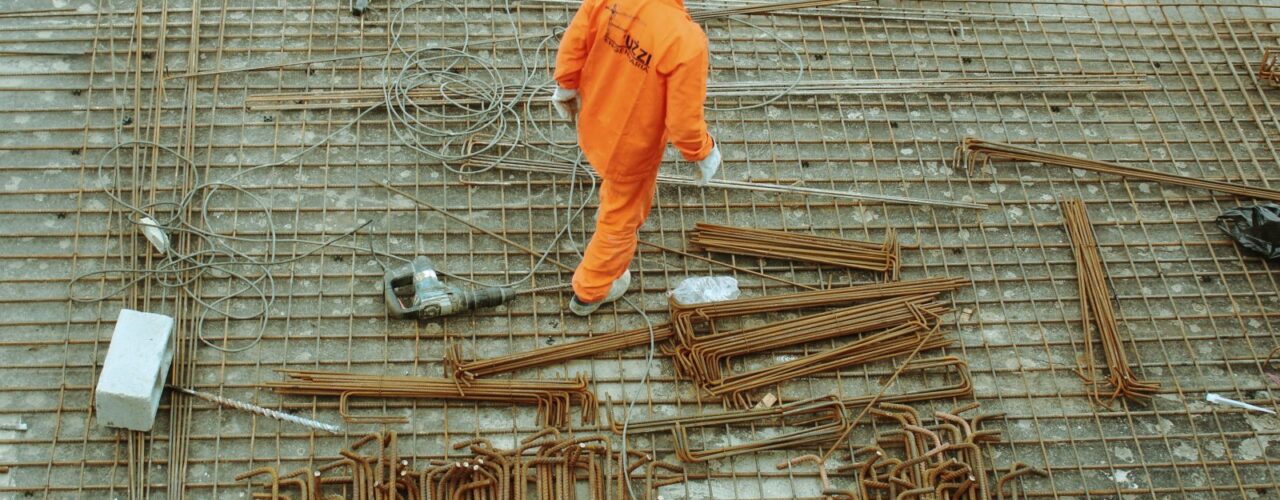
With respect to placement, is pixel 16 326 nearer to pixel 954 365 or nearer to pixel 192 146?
pixel 192 146

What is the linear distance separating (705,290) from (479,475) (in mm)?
1540

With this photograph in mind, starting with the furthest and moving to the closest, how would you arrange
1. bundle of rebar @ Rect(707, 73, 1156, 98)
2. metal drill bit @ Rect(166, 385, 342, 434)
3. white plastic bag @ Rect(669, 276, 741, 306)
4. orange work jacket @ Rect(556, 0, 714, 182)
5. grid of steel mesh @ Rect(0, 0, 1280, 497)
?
bundle of rebar @ Rect(707, 73, 1156, 98) → white plastic bag @ Rect(669, 276, 741, 306) → grid of steel mesh @ Rect(0, 0, 1280, 497) → metal drill bit @ Rect(166, 385, 342, 434) → orange work jacket @ Rect(556, 0, 714, 182)

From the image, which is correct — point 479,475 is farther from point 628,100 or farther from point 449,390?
point 628,100


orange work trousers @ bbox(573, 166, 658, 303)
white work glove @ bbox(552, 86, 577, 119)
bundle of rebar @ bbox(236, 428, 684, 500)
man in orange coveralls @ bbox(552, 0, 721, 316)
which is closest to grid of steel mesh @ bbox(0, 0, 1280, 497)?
bundle of rebar @ bbox(236, 428, 684, 500)

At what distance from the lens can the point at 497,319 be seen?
575cm

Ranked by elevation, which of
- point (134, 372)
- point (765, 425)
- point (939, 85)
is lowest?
point (765, 425)

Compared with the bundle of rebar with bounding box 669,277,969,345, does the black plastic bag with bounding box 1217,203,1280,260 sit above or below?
above

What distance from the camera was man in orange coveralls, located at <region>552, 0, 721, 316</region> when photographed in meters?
4.61

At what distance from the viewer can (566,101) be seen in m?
5.30

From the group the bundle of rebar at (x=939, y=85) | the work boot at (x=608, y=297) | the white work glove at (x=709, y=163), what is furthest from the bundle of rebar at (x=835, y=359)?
the bundle of rebar at (x=939, y=85)

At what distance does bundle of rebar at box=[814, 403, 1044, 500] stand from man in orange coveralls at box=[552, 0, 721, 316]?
142 centimetres

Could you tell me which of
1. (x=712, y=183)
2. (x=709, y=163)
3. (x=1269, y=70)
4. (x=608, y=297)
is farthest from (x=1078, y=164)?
(x=608, y=297)

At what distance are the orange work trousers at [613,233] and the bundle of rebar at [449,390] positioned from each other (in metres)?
0.49

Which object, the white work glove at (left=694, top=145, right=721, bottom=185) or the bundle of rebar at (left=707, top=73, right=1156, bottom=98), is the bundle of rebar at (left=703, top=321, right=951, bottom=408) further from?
the bundle of rebar at (left=707, top=73, right=1156, bottom=98)
